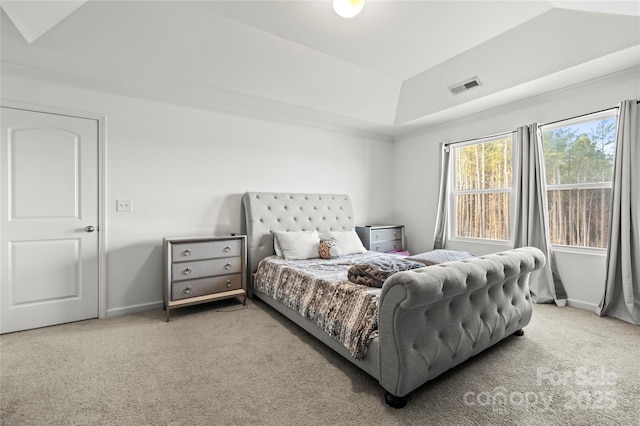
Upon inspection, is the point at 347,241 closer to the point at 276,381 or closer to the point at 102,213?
the point at 276,381

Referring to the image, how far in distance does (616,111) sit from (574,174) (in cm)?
68

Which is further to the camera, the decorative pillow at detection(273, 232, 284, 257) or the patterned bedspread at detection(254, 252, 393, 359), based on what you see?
the decorative pillow at detection(273, 232, 284, 257)

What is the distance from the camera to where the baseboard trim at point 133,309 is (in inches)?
118

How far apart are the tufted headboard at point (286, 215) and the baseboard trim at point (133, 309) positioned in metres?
1.05

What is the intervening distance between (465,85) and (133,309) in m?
4.34

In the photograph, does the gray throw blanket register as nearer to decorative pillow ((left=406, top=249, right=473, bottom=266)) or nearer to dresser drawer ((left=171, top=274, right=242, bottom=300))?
decorative pillow ((left=406, top=249, right=473, bottom=266))

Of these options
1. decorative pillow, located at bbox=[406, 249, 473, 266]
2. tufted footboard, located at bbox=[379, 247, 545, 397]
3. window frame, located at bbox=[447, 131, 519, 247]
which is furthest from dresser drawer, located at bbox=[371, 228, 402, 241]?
tufted footboard, located at bbox=[379, 247, 545, 397]

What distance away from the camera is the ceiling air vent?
3166 millimetres

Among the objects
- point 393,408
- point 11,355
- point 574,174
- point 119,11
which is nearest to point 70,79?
point 119,11

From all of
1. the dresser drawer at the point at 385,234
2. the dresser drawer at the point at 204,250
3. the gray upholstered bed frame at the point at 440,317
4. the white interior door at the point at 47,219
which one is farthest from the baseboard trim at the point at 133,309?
the dresser drawer at the point at 385,234

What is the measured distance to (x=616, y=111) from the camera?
113 inches

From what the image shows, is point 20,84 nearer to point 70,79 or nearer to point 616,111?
point 70,79

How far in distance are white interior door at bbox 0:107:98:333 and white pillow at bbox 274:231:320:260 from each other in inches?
73.3

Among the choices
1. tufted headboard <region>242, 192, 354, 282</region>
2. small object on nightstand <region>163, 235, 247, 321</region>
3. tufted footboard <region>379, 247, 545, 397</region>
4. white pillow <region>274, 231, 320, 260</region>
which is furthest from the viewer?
tufted headboard <region>242, 192, 354, 282</region>
